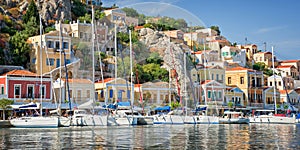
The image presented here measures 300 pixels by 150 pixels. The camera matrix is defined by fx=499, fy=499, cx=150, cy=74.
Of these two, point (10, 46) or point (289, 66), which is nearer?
point (10, 46)

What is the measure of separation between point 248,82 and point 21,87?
41378 millimetres

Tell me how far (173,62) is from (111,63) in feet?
108

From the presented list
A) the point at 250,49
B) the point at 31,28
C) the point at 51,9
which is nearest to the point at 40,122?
the point at 31,28

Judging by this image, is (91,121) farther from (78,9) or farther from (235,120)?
(78,9)

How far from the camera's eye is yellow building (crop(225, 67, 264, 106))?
81.6 meters

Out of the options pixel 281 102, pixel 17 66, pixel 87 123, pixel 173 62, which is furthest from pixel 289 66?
pixel 173 62

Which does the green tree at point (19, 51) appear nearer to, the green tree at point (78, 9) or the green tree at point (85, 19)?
the green tree at point (85, 19)

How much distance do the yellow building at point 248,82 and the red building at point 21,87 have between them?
3745 cm

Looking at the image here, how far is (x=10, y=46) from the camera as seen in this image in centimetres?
6844

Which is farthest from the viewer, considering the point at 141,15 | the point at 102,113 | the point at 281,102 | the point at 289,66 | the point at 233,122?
the point at 289,66

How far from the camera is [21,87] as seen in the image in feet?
176

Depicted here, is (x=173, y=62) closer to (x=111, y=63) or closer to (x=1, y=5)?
(x=111, y=63)

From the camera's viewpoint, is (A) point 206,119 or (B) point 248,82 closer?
(A) point 206,119

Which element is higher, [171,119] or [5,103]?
[5,103]
